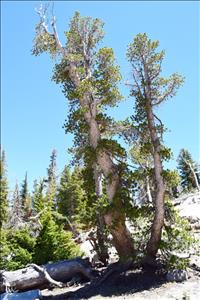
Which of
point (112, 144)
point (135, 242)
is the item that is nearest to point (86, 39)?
point (112, 144)

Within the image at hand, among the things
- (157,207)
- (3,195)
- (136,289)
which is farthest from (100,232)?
(3,195)

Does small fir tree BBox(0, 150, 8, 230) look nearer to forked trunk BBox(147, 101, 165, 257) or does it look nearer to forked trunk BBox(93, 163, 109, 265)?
forked trunk BBox(93, 163, 109, 265)

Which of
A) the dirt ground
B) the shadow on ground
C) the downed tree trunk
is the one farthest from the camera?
the downed tree trunk

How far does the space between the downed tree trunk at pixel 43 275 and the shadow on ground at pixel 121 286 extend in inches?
59.9

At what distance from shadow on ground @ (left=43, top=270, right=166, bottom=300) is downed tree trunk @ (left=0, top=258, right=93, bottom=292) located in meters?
1.52

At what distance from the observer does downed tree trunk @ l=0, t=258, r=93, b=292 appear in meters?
16.5

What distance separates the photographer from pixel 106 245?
1878 cm

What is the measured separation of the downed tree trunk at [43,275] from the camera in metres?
16.5

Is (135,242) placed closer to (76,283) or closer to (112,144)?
(76,283)

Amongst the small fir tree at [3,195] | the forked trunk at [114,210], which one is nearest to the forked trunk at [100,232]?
the forked trunk at [114,210]

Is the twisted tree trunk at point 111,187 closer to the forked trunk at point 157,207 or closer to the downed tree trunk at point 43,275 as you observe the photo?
the forked trunk at point 157,207

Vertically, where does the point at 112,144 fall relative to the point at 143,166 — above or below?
above

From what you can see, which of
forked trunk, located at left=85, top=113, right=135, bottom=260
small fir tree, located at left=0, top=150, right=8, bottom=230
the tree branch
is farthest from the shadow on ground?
small fir tree, located at left=0, top=150, right=8, bottom=230

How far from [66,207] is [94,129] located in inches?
1224
